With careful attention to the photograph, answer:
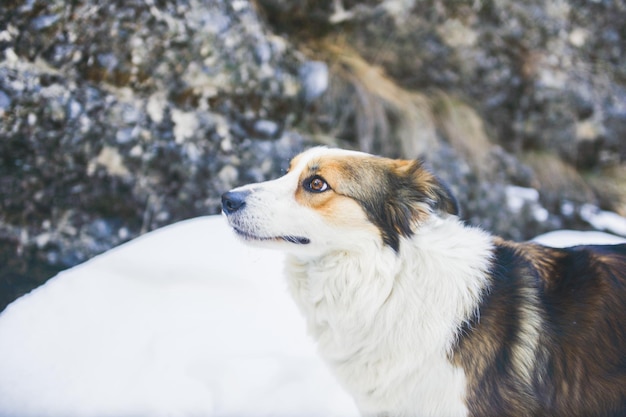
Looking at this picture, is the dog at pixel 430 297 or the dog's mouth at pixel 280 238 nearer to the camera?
the dog at pixel 430 297

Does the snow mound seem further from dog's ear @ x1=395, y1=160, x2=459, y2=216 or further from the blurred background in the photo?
dog's ear @ x1=395, y1=160, x2=459, y2=216

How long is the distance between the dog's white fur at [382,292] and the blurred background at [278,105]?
5.87ft

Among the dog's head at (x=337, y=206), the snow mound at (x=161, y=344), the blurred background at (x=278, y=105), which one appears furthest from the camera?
the blurred background at (x=278, y=105)

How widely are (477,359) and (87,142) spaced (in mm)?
2913

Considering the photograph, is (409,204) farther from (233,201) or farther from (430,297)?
(233,201)

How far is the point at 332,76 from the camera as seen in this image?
14.5 feet

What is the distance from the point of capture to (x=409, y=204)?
6.18ft

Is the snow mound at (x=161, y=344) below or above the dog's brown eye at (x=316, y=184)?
below

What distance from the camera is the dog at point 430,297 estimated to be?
1693 millimetres

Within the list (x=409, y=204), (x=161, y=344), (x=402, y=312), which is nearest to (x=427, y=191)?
(x=409, y=204)

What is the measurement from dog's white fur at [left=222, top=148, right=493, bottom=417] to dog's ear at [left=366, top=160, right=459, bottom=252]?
0.03 meters

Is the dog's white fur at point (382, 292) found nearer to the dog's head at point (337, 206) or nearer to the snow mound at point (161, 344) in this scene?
the dog's head at point (337, 206)

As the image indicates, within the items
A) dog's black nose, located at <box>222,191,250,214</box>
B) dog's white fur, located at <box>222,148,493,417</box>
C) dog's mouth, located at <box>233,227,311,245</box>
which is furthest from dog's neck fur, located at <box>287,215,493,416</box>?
dog's black nose, located at <box>222,191,250,214</box>

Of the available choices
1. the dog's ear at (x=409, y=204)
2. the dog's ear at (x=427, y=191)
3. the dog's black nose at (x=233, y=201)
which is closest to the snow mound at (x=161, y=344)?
the dog's black nose at (x=233, y=201)
